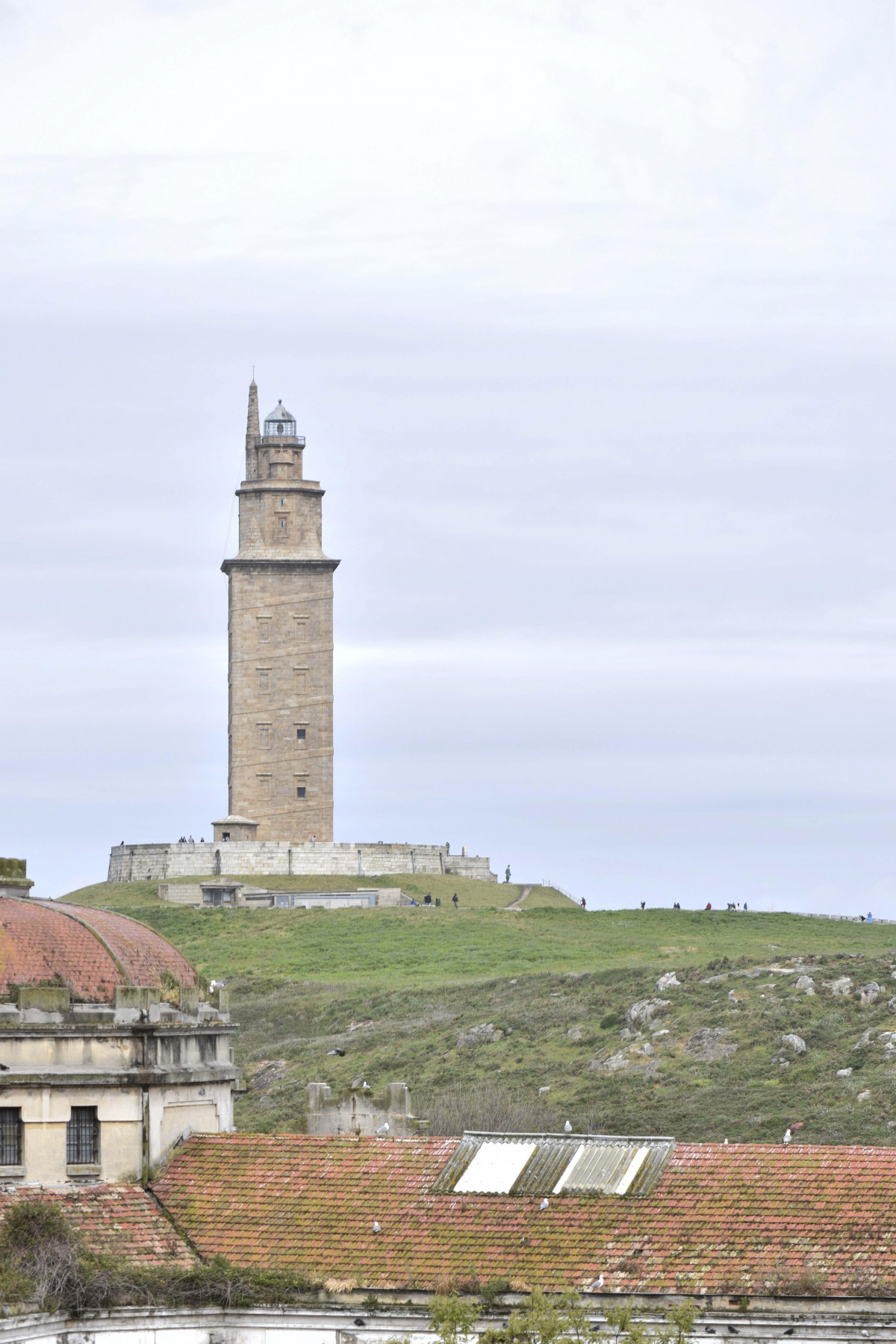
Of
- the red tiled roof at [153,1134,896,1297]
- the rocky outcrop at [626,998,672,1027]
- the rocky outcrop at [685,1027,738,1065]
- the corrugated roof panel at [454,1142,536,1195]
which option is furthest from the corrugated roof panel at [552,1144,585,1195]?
the rocky outcrop at [626,998,672,1027]

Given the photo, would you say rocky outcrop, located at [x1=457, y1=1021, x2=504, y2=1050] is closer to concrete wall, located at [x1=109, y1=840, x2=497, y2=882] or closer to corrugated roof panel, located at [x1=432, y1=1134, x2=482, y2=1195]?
corrugated roof panel, located at [x1=432, y1=1134, x2=482, y2=1195]

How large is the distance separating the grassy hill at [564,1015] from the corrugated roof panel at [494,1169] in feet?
27.4

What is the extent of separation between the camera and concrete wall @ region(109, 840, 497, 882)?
10212cm

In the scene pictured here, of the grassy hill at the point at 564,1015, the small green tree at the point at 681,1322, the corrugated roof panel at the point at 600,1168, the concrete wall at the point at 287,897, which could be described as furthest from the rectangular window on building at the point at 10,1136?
the concrete wall at the point at 287,897

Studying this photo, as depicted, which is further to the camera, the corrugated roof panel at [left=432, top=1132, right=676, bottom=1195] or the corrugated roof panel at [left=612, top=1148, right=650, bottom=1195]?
the corrugated roof panel at [left=432, top=1132, right=676, bottom=1195]

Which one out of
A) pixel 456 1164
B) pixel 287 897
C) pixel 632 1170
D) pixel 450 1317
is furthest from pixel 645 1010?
pixel 450 1317

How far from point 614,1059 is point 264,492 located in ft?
185

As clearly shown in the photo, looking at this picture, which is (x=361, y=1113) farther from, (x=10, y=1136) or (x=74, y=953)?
(x=10, y=1136)

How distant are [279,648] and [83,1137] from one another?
80.8 meters

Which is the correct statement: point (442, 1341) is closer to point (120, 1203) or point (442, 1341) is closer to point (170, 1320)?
point (170, 1320)

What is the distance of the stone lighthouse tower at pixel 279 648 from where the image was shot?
10794 centimetres

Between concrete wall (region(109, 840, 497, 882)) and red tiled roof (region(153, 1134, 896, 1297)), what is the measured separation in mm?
73629

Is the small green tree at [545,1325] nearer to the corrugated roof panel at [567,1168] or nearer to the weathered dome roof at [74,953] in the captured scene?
the corrugated roof panel at [567,1168]

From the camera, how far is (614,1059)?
189 ft
